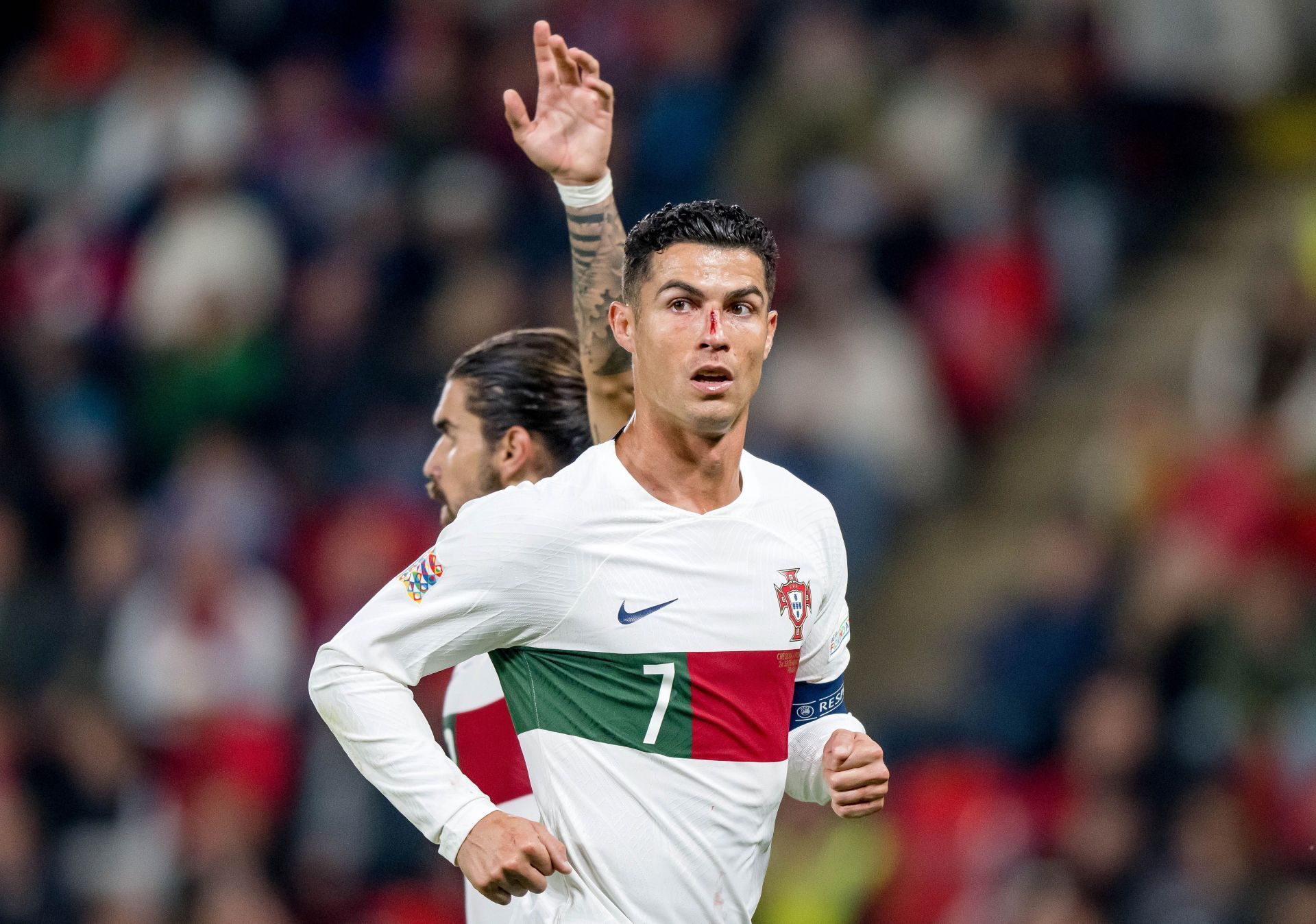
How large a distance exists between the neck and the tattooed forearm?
28.3 inches

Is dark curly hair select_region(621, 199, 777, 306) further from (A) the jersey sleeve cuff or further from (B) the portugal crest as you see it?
(A) the jersey sleeve cuff

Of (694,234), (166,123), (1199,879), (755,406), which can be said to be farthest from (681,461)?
(166,123)

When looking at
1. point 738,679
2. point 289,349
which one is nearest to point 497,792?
point 738,679

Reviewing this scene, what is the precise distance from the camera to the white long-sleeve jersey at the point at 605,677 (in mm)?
3607

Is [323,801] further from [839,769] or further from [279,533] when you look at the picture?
[839,769]

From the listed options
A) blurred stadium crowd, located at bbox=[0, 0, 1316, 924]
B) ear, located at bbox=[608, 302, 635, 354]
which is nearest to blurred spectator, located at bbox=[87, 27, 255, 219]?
blurred stadium crowd, located at bbox=[0, 0, 1316, 924]

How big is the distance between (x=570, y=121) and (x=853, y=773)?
1.77 metres

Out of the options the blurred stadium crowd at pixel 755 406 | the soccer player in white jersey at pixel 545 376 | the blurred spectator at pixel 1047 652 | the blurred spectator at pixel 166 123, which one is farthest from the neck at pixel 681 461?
the blurred spectator at pixel 166 123

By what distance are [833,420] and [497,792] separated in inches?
222

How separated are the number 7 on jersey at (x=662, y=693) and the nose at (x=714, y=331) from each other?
24.8 inches

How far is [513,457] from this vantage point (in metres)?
4.47

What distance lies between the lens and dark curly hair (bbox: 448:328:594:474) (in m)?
4.49

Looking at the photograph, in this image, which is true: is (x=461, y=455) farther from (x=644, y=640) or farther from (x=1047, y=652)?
(x=1047, y=652)

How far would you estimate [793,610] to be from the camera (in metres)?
3.80
